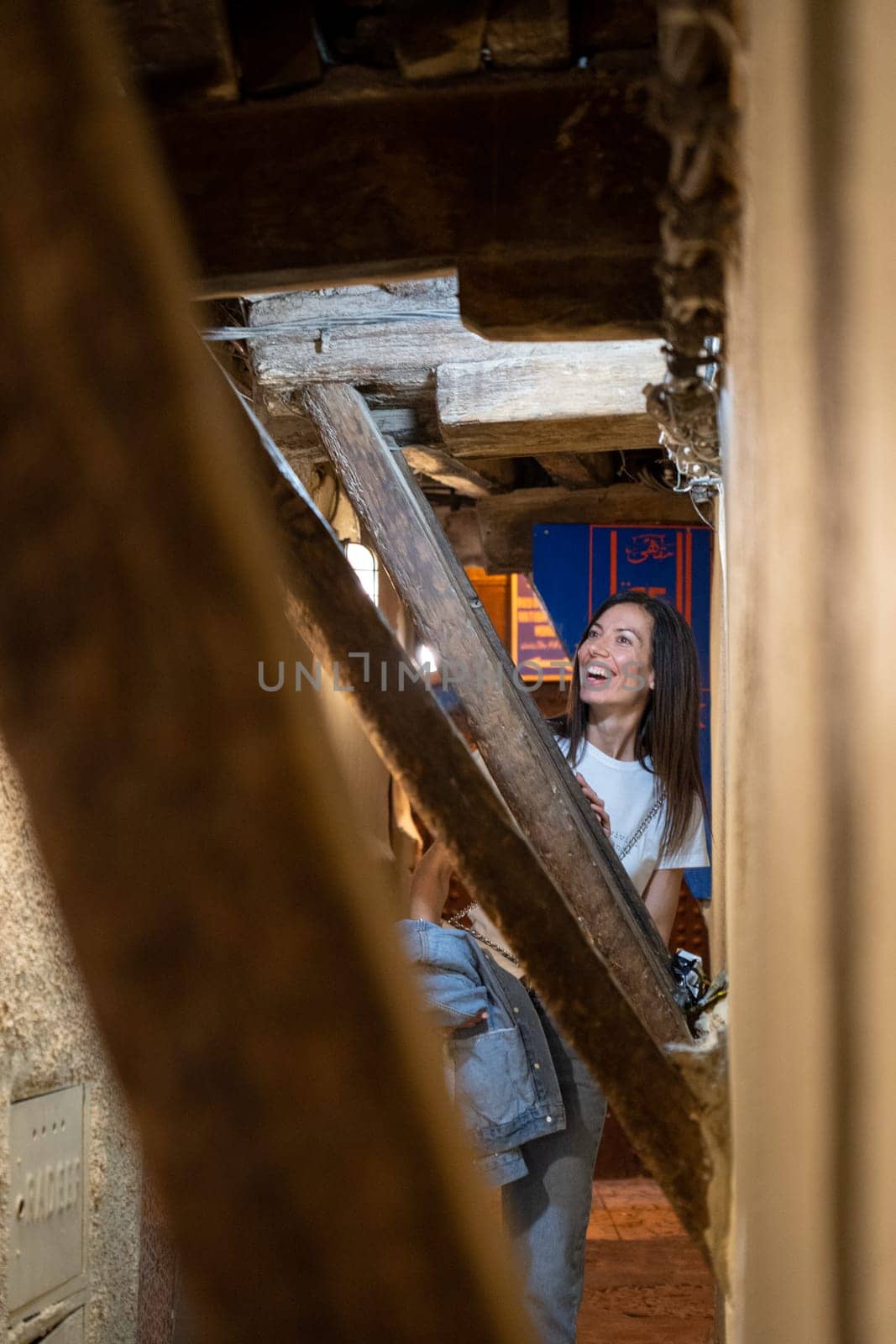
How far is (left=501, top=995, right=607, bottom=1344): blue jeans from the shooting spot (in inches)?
94.7

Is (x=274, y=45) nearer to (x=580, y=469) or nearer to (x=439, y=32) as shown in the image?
(x=439, y=32)

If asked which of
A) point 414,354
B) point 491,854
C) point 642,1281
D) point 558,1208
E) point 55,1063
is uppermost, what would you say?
point 414,354

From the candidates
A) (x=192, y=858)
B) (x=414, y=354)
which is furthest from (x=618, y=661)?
(x=192, y=858)

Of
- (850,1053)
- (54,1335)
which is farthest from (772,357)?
(54,1335)

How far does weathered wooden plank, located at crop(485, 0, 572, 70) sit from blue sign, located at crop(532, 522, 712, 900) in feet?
10.7

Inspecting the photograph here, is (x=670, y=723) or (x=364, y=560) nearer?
(x=670, y=723)

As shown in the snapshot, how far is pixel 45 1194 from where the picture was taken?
6.01 feet

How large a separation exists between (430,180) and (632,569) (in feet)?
10.9

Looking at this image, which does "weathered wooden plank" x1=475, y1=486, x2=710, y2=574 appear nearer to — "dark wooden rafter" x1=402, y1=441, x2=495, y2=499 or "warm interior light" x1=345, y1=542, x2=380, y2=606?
"dark wooden rafter" x1=402, y1=441, x2=495, y2=499

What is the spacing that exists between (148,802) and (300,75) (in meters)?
0.99

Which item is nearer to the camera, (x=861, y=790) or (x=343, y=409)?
(x=861, y=790)

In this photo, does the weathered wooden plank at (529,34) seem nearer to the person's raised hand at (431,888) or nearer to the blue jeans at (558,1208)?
the person's raised hand at (431,888)

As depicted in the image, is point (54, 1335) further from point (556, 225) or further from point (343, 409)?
point (343, 409)

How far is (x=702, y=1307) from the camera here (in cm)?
417
